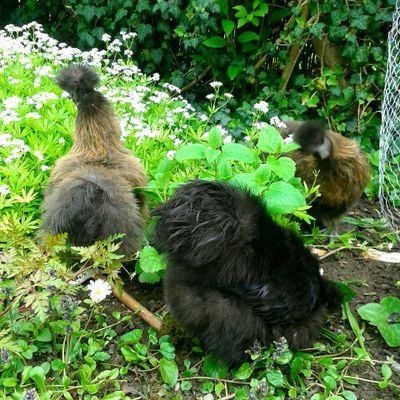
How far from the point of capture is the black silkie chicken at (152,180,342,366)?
8.50 feet

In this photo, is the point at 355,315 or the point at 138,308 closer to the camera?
the point at 138,308

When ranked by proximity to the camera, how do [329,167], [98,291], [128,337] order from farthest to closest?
[329,167] → [128,337] → [98,291]

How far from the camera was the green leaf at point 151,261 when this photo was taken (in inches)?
119

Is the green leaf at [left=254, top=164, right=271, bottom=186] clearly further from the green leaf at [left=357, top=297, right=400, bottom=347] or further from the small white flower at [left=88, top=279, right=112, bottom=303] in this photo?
the small white flower at [left=88, top=279, right=112, bottom=303]

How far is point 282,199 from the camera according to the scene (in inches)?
116

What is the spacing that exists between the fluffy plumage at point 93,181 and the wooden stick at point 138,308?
28 cm

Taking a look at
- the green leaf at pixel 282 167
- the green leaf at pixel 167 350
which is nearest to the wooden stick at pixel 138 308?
the green leaf at pixel 167 350

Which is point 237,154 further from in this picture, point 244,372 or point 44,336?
point 44,336

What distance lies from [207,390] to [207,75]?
15.6 ft

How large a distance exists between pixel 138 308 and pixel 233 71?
147 inches

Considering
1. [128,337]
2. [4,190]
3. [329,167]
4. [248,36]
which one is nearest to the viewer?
[128,337]

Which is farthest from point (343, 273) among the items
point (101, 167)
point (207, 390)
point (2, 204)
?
point (2, 204)

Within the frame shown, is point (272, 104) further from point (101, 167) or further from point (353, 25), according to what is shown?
point (101, 167)

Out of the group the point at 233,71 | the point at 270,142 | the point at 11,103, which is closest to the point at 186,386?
the point at 270,142
